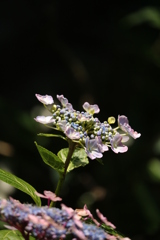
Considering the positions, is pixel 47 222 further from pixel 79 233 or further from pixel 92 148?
pixel 92 148

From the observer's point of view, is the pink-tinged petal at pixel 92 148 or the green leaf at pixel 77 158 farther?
the green leaf at pixel 77 158

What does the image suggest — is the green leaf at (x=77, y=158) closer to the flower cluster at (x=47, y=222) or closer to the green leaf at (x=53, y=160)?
the green leaf at (x=53, y=160)

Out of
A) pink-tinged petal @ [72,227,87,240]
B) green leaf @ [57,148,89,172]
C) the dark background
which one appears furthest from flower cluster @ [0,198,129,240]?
the dark background

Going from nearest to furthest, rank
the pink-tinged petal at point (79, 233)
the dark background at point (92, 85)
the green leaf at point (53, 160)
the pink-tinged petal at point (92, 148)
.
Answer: the pink-tinged petal at point (79, 233) → the pink-tinged petal at point (92, 148) → the green leaf at point (53, 160) → the dark background at point (92, 85)

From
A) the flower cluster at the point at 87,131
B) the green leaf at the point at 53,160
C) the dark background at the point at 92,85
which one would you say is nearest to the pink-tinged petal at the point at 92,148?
the flower cluster at the point at 87,131

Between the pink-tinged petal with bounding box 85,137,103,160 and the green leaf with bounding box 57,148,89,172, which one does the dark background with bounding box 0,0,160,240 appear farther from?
the pink-tinged petal with bounding box 85,137,103,160

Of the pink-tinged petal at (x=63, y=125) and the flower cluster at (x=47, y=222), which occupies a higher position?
the pink-tinged petal at (x=63, y=125)

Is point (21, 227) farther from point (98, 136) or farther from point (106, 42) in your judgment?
point (106, 42)
